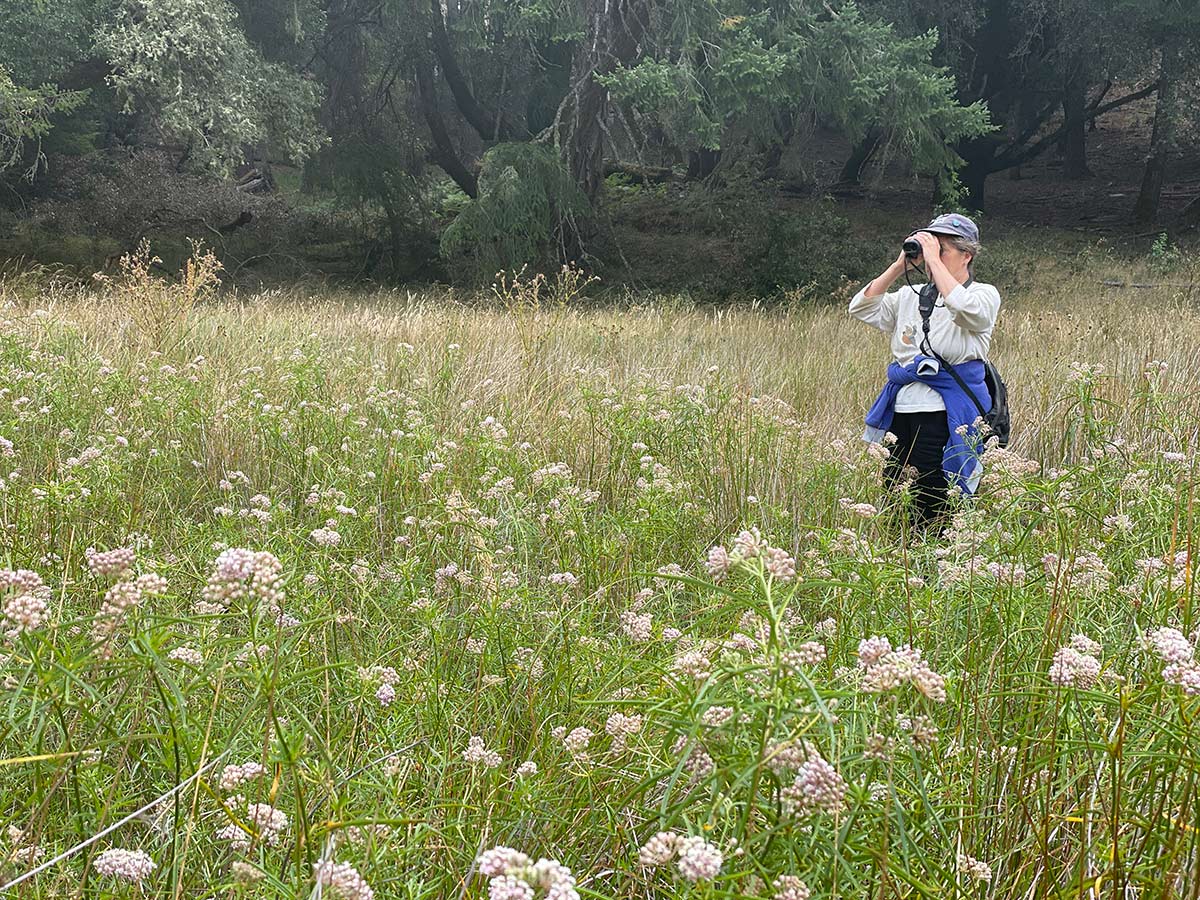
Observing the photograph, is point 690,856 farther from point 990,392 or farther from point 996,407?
point 990,392

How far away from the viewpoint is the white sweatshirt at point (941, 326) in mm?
4246

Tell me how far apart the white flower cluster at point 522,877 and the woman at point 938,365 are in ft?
11.9

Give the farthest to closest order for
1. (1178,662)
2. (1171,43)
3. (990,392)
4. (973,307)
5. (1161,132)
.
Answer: (1161,132) < (1171,43) < (990,392) < (973,307) < (1178,662)

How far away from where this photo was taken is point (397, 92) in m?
23.5

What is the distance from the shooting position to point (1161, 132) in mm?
21406

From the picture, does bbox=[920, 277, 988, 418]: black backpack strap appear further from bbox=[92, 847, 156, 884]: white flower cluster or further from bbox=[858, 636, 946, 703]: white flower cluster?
bbox=[92, 847, 156, 884]: white flower cluster

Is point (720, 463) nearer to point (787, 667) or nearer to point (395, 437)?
point (395, 437)

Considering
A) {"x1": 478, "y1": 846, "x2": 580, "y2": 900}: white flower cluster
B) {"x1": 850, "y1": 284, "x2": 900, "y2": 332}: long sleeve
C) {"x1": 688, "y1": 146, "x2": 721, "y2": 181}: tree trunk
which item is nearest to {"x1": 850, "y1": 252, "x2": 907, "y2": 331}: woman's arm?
{"x1": 850, "y1": 284, "x2": 900, "y2": 332}: long sleeve

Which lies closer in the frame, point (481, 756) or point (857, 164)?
point (481, 756)

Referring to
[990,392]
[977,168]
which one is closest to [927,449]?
[990,392]

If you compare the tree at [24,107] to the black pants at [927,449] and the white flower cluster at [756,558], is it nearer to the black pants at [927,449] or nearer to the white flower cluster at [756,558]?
the black pants at [927,449]

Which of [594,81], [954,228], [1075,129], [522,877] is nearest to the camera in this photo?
[522,877]

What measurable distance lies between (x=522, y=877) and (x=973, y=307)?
13.0ft

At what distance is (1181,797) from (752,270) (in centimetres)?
1866
